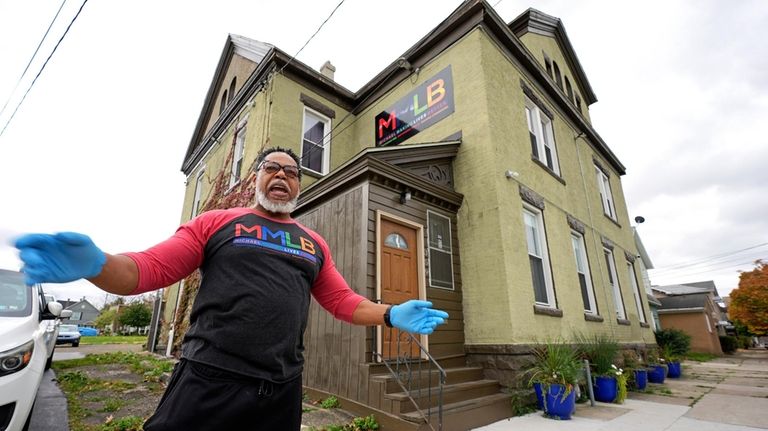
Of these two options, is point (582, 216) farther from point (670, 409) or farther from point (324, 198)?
point (324, 198)

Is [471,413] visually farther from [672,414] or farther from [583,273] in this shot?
[583,273]

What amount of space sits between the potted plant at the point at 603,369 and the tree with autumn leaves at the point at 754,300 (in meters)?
21.8

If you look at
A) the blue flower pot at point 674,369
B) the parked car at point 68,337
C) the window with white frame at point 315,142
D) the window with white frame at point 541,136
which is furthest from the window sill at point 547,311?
the parked car at point 68,337

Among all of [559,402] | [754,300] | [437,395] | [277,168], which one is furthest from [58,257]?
[754,300]

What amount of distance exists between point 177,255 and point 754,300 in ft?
95.6

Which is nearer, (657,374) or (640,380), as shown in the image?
(640,380)

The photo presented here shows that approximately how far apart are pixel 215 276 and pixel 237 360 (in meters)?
0.36

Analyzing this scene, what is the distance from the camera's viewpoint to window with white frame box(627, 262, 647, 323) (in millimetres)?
11297

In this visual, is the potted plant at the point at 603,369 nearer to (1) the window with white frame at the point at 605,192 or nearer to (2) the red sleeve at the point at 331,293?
(2) the red sleeve at the point at 331,293

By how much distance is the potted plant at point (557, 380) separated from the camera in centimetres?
479

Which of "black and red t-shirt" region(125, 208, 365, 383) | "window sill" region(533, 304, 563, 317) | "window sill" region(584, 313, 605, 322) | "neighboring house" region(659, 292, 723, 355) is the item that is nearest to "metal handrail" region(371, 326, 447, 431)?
"window sill" region(533, 304, 563, 317)

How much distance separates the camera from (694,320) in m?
21.7

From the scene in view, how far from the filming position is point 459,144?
7125mm

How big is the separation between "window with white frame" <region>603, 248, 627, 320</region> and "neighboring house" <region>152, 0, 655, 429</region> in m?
0.06
